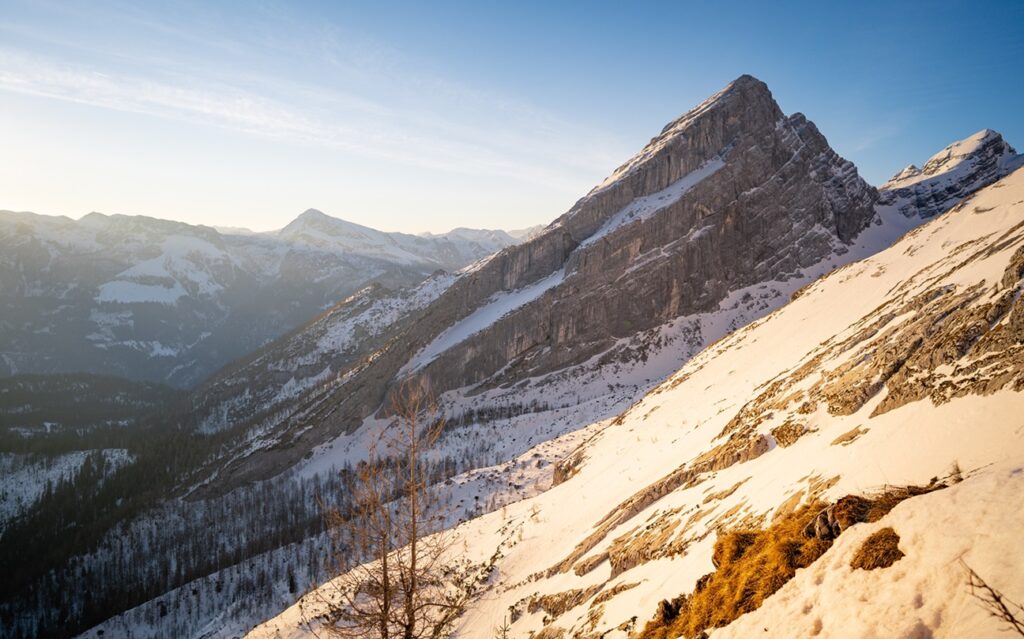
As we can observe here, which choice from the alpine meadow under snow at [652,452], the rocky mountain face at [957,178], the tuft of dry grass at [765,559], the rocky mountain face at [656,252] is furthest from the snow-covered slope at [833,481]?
the rocky mountain face at [957,178]

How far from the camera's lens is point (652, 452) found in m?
31.3

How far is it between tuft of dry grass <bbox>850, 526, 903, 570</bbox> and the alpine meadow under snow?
0.20ft

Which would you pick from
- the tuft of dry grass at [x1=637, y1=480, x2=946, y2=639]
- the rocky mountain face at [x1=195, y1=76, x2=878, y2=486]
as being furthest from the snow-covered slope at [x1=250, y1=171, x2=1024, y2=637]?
the rocky mountain face at [x1=195, y1=76, x2=878, y2=486]

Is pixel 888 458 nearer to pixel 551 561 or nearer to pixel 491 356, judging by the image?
pixel 551 561

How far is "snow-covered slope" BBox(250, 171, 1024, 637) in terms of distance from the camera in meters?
7.74

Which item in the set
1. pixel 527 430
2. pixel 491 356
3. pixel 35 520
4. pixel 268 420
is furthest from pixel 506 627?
pixel 268 420

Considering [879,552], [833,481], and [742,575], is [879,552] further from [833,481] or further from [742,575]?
[833,481]

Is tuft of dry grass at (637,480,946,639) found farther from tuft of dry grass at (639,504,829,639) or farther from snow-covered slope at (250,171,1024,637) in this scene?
snow-covered slope at (250,171,1024,637)

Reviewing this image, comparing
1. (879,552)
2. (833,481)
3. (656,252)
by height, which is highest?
(656,252)

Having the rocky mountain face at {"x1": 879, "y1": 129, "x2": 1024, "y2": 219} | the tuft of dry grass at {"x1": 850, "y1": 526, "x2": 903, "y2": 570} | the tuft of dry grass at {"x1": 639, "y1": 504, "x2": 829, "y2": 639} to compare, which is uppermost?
the rocky mountain face at {"x1": 879, "y1": 129, "x2": 1024, "y2": 219}

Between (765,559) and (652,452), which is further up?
(765,559)

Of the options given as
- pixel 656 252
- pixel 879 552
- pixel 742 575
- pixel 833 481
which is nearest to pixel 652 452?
pixel 833 481

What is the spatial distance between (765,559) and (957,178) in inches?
6441

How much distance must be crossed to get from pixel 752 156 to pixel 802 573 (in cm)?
12387
